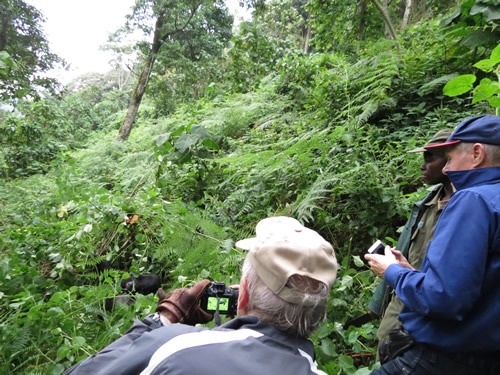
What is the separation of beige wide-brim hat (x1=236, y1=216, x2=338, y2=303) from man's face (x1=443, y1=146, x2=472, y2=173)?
0.80 m

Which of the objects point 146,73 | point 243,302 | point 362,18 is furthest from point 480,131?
point 146,73

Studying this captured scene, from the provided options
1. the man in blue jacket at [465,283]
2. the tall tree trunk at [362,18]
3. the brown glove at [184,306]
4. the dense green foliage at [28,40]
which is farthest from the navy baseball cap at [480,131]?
the dense green foliage at [28,40]

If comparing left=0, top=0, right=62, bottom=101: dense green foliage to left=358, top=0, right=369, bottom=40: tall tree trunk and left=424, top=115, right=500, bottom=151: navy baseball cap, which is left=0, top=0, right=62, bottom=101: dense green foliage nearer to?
left=358, top=0, right=369, bottom=40: tall tree trunk

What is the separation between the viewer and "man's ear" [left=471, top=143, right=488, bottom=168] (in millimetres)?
1365

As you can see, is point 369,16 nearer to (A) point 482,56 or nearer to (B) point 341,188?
(A) point 482,56

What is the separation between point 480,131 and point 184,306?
140 centimetres

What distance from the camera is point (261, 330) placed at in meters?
0.93

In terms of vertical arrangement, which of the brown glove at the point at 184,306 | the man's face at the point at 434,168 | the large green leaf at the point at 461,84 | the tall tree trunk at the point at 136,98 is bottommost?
the brown glove at the point at 184,306

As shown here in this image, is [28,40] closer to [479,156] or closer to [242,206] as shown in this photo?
[242,206]

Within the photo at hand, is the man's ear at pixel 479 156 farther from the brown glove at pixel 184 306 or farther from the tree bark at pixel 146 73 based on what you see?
the tree bark at pixel 146 73


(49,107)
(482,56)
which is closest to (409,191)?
(482,56)

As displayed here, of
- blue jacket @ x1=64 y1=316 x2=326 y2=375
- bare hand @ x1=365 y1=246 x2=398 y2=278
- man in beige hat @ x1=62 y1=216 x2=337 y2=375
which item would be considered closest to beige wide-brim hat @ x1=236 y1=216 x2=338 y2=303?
man in beige hat @ x1=62 y1=216 x2=337 y2=375

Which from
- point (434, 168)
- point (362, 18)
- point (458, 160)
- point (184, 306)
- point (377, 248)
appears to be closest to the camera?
point (184, 306)

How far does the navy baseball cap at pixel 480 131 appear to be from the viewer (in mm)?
1338
